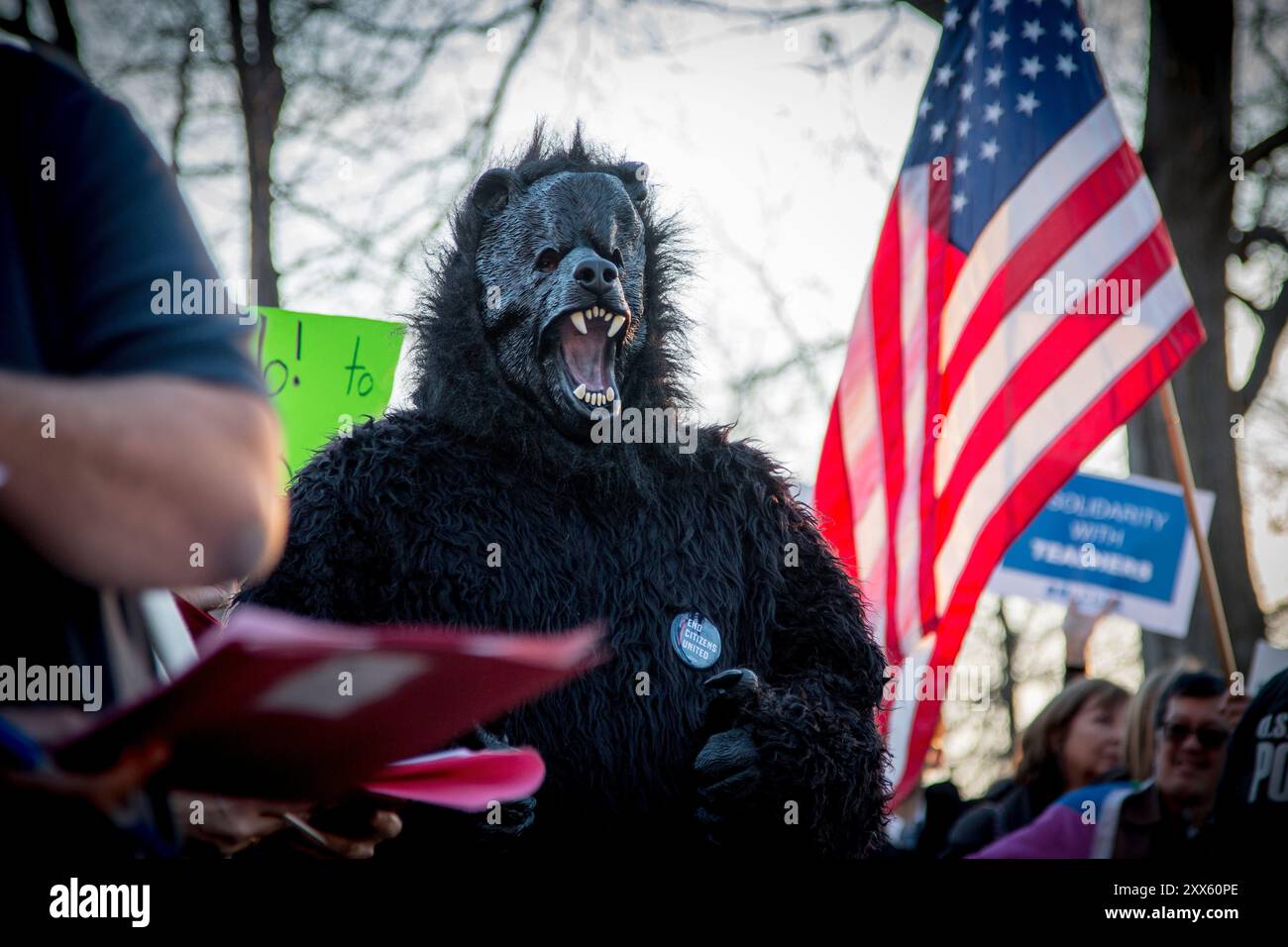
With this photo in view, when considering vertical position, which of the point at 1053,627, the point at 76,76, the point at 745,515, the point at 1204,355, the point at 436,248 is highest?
the point at 1204,355

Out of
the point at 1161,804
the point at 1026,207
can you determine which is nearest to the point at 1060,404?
the point at 1026,207

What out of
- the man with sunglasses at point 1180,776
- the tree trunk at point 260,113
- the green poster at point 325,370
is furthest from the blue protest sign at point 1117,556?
the tree trunk at point 260,113

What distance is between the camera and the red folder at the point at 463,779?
1.19 metres

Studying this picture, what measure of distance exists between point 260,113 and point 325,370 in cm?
285

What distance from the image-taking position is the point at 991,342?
5035 mm

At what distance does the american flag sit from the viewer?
488 centimetres

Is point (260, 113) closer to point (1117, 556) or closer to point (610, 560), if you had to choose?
point (610, 560)

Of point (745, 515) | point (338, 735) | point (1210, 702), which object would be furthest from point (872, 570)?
point (338, 735)

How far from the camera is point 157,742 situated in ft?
2.92

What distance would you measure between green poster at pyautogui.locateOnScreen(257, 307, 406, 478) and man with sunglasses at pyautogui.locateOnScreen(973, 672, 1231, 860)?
2552 millimetres

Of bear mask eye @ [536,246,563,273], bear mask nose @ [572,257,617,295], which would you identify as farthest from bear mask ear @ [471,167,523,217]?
bear mask nose @ [572,257,617,295]

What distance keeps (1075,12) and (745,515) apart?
348cm

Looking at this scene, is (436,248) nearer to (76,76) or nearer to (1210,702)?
(76,76)

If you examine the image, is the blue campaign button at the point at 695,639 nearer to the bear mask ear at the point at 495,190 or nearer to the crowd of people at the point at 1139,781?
the crowd of people at the point at 1139,781
